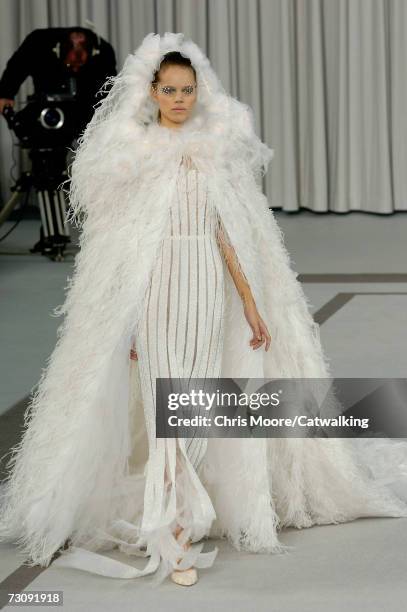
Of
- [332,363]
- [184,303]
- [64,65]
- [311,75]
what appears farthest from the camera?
[311,75]

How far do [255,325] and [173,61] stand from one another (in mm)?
596

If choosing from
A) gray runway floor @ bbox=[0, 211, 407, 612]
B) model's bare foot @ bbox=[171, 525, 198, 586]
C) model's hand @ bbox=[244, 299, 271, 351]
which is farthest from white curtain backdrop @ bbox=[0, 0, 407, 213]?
model's bare foot @ bbox=[171, 525, 198, 586]

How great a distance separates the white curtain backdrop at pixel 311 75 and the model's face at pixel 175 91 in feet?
18.8

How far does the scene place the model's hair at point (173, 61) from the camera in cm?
275

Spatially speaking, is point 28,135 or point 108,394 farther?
point 28,135

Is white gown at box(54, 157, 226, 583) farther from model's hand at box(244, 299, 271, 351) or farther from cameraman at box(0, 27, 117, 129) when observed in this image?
cameraman at box(0, 27, 117, 129)

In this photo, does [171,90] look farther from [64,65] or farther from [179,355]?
[64,65]

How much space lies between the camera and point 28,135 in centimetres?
684

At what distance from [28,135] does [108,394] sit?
4.27 m

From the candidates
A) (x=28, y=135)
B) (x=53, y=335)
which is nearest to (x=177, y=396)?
(x=53, y=335)

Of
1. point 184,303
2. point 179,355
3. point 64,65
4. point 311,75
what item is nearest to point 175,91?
point 184,303

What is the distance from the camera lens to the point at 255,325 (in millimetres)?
2766

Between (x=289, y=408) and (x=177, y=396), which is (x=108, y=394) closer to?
(x=177, y=396)

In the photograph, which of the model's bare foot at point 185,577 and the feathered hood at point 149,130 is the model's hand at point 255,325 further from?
the model's bare foot at point 185,577
